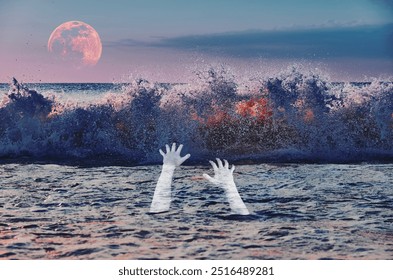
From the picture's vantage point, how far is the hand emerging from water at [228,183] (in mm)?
4871

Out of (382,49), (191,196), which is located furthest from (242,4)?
(191,196)

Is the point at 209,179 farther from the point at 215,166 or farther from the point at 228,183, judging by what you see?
the point at 215,166

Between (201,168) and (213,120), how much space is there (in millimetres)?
1876

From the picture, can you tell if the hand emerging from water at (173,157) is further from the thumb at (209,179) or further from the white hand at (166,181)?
the thumb at (209,179)

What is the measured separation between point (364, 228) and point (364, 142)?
3718 millimetres

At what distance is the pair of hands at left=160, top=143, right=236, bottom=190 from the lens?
585 centimetres

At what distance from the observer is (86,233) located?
4.19m

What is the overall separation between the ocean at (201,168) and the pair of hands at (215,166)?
0.37ft

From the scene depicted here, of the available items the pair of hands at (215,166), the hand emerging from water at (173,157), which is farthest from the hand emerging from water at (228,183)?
the hand emerging from water at (173,157)

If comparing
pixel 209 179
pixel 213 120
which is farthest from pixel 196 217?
pixel 213 120

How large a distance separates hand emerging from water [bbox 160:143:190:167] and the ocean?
117 mm

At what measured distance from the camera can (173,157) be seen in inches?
303

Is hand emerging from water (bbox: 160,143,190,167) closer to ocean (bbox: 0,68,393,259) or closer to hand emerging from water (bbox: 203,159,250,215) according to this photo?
ocean (bbox: 0,68,393,259)

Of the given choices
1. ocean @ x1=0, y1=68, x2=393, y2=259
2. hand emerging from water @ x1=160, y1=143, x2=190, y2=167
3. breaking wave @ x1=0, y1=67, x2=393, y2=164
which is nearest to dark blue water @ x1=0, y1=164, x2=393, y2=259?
ocean @ x1=0, y1=68, x2=393, y2=259
